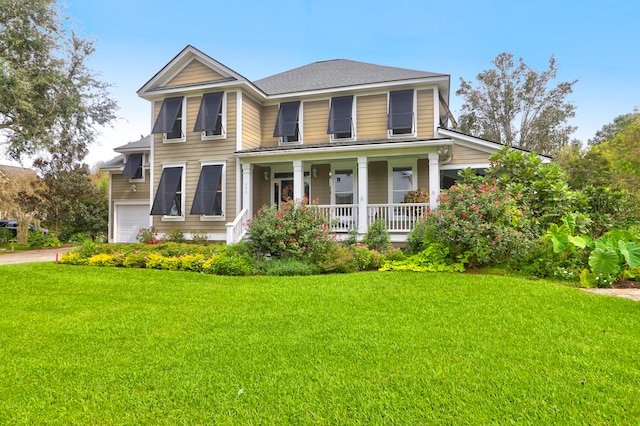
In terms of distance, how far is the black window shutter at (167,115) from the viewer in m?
13.4

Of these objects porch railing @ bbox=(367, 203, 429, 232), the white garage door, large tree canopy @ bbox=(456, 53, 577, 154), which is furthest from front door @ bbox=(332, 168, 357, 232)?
large tree canopy @ bbox=(456, 53, 577, 154)

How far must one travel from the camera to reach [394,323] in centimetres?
450

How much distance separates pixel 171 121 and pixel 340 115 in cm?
633

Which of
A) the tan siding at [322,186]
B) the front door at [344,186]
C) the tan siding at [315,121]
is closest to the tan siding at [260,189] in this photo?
the tan siding at [322,186]

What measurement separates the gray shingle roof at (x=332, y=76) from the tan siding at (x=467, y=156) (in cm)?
261

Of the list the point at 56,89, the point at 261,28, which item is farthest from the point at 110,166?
the point at 261,28

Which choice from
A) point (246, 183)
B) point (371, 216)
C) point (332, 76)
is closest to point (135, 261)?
point (246, 183)

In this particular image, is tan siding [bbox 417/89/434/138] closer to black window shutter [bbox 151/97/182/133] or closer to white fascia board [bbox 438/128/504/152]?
white fascia board [bbox 438/128/504/152]

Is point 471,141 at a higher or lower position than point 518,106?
lower

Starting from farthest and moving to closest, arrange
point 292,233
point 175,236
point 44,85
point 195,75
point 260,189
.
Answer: point 44,85 → point 260,189 → point 195,75 → point 175,236 → point 292,233

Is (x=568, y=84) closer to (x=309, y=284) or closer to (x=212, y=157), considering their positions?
(x=212, y=157)

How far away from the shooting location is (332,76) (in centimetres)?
1467

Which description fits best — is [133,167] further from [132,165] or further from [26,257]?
[26,257]

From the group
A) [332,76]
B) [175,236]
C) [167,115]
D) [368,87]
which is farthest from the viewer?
[332,76]
